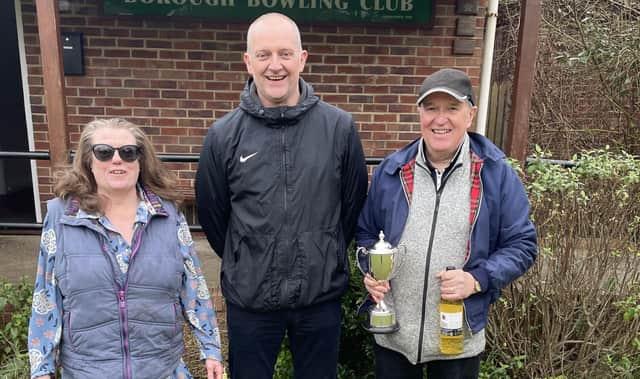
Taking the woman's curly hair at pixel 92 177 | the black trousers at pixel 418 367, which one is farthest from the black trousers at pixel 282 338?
the woman's curly hair at pixel 92 177

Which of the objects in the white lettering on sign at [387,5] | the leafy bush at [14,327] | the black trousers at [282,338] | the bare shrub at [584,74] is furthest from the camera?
the bare shrub at [584,74]

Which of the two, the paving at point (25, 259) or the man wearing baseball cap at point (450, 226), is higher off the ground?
the man wearing baseball cap at point (450, 226)

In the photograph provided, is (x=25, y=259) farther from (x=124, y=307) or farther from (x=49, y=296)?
(x=124, y=307)

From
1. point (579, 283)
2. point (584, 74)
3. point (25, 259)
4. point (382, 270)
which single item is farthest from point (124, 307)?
point (584, 74)

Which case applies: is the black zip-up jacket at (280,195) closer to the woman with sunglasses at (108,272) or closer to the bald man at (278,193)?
the bald man at (278,193)

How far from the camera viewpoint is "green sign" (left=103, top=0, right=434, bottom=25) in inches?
185

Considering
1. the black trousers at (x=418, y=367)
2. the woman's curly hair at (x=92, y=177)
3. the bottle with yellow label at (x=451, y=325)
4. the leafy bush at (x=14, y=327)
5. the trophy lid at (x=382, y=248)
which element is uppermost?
the woman's curly hair at (x=92, y=177)

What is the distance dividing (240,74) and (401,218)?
338cm

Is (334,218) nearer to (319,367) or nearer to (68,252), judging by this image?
(319,367)

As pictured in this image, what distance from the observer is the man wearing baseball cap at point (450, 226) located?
190 centimetres

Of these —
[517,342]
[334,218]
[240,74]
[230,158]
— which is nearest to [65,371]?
[230,158]

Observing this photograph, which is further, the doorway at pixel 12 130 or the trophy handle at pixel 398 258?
the doorway at pixel 12 130

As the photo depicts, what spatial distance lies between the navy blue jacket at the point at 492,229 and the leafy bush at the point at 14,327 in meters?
2.35

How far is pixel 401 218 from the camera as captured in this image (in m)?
1.98
